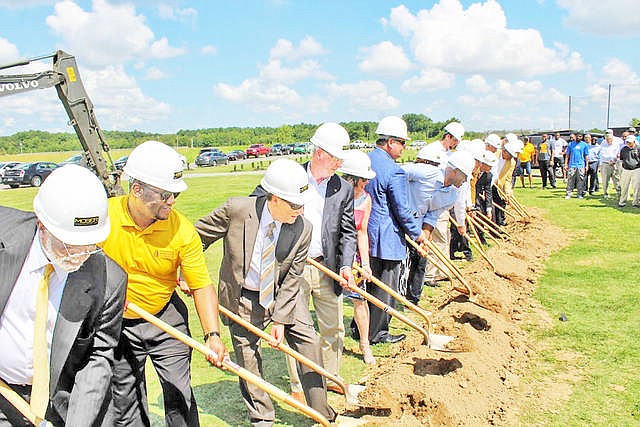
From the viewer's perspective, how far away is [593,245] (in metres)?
10.9

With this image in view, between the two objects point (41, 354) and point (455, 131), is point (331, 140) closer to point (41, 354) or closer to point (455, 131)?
point (41, 354)

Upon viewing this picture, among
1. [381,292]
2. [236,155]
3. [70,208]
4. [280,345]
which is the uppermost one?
[70,208]

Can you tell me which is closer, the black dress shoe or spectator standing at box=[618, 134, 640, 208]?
the black dress shoe

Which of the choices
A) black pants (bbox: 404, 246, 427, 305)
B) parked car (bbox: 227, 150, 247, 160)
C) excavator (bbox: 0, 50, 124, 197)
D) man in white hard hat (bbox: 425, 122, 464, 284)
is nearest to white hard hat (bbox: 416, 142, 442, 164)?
man in white hard hat (bbox: 425, 122, 464, 284)

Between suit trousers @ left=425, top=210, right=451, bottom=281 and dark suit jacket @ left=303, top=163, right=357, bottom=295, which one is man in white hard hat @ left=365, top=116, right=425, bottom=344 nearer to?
dark suit jacket @ left=303, top=163, right=357, bottom=295

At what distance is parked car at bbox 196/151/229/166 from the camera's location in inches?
1831

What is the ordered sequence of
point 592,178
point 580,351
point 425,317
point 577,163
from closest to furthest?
point 580,351 < point 425,317 < point 577,163 < point 592,178

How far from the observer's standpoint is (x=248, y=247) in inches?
148

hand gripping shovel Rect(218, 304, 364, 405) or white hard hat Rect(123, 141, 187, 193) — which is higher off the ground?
white hard hat Rect(123, 141, 187, 193)

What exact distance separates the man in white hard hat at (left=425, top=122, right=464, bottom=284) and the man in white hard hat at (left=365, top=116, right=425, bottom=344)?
1.64m

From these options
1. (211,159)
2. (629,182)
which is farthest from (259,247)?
(211,159)

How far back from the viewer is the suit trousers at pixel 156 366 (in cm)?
348

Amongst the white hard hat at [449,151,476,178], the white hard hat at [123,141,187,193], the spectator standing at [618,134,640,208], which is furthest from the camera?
the spectator standing at [618,134,640,208]

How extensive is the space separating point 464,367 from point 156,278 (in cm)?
300
